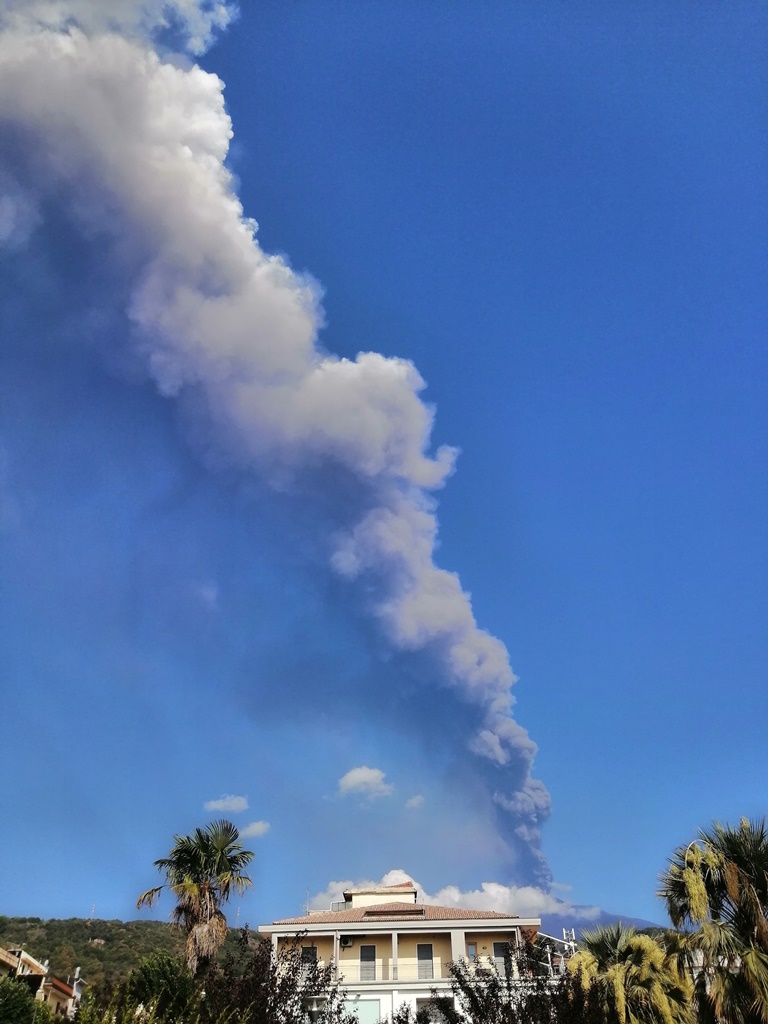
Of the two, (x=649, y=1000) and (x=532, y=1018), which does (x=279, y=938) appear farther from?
(x=532, y=1018)

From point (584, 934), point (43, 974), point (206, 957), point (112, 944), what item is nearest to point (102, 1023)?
point (206, 957)

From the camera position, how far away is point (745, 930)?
65.8ft

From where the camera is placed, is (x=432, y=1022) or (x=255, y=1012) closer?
(x=255, y=1012)

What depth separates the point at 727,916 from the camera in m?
20.6

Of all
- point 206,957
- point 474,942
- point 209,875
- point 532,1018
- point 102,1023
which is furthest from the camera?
point 474,942

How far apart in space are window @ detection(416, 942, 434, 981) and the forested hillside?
25.9 meters

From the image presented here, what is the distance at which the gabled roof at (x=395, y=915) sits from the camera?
142 feet

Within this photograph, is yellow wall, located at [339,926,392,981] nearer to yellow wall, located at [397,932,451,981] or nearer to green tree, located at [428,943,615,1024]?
yellow wall, located at [397,932,451,981]

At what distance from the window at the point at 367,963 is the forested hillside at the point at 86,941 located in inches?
959

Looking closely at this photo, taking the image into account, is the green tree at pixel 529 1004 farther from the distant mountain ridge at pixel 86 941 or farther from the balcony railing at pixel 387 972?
the distant mountain ridge at pixel 86 941

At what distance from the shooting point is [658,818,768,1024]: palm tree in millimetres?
19130

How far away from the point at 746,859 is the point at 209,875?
1906 cm

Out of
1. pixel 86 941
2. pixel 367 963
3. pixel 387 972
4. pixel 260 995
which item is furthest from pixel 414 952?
pixel 86 941

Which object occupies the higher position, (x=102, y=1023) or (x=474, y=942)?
(x=474, y=942)
